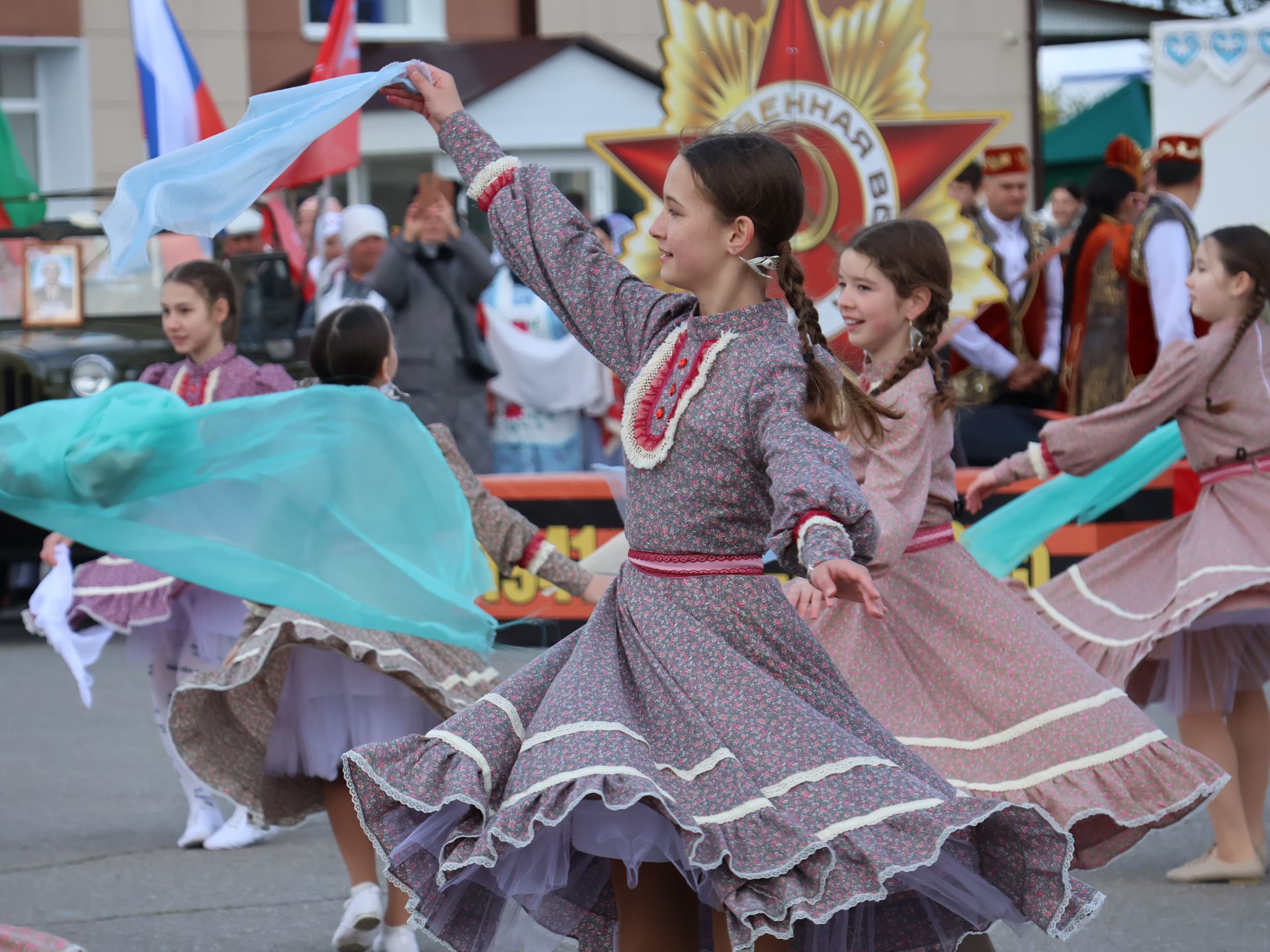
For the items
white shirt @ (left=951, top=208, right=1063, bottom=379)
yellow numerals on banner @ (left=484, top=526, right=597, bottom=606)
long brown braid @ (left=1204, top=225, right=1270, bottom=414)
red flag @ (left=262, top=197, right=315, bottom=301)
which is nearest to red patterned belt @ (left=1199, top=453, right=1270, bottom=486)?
long brown braid @ (left=1204, top=225, right=1270, bottom=414)

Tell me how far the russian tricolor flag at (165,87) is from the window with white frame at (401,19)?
28.7 ft

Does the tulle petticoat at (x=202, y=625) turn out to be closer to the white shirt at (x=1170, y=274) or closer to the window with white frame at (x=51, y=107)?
the white shirt at (x=1170, y=274)

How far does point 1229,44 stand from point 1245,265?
22.4 ft

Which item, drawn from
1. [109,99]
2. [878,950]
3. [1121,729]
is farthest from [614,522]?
[109,99]

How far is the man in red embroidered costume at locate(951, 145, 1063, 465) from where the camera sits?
864 centimetres

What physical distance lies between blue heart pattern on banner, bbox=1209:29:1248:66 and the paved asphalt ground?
19.5 ft

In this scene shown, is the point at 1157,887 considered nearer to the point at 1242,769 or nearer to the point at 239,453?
the point at 1242,769

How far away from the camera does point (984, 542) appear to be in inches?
220

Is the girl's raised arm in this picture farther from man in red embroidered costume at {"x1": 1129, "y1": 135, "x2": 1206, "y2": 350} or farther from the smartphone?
the smartphone

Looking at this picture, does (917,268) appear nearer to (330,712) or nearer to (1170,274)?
(330,712)

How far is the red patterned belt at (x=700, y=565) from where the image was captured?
3.12 m

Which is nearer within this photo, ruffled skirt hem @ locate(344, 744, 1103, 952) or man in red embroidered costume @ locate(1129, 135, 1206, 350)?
ruffled skirt hem @ locate(344, 744, 1103, 952)

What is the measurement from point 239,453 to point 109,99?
1416cm

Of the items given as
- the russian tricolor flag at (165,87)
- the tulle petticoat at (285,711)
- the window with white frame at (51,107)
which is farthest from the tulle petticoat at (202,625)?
the window with white frame at (51,107)
